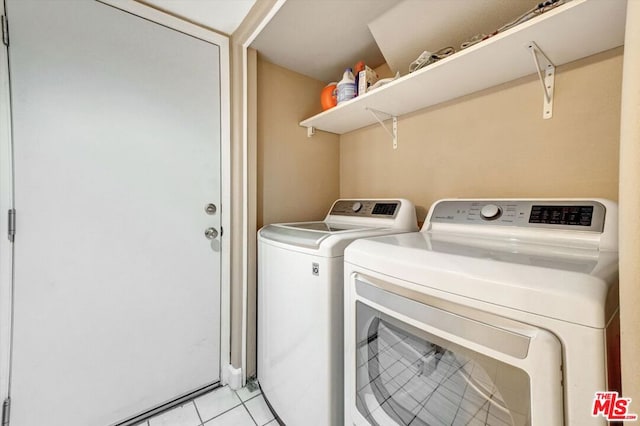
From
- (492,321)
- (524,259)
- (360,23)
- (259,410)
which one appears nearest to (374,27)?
(360,23)

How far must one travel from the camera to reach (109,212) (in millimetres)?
1285

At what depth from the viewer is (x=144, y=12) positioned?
4.44ft

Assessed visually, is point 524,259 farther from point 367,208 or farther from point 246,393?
point 246,393

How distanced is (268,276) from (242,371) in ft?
2.37

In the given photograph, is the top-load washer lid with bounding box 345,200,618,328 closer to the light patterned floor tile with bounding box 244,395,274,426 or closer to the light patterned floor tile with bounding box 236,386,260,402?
the light patterned floor tile with bounding box 244,395,274,426

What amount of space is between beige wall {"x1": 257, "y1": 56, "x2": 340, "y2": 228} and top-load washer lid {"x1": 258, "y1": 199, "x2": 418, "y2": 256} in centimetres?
22

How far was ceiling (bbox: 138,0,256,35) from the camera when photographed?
1356 mm

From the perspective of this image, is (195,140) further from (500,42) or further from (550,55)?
(550,55)

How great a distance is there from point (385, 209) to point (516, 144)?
70 cm

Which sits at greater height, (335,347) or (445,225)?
(445,225)

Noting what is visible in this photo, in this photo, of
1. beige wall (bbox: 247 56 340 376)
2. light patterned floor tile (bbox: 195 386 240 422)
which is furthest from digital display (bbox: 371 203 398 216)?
light patterned floor tile (bbox: 195 386 240 422)

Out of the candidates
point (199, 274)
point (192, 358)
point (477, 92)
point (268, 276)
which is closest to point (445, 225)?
point (477, 92)

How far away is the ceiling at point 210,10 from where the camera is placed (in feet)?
4.45
